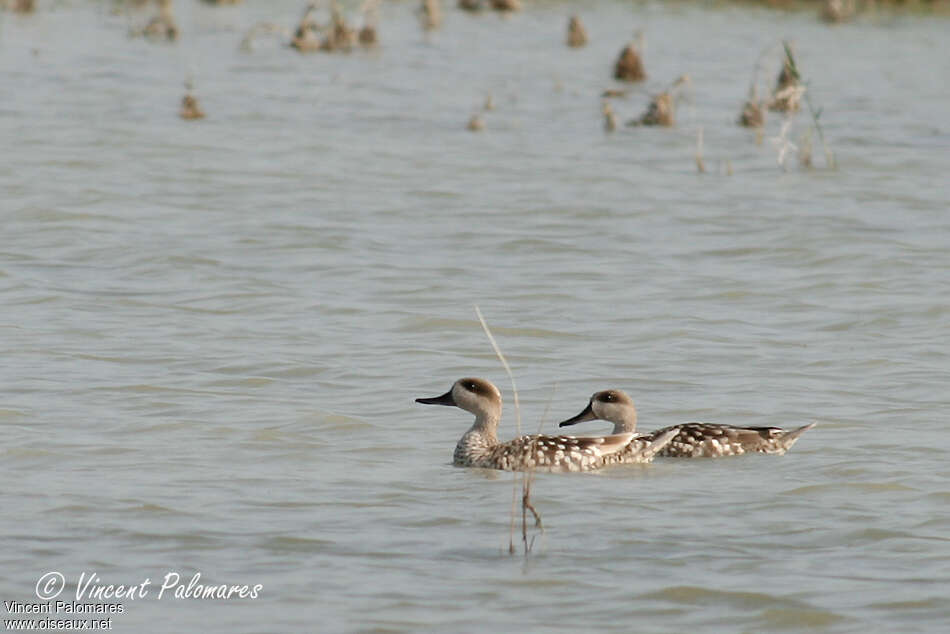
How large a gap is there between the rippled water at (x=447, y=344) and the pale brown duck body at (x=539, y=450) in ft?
0.34

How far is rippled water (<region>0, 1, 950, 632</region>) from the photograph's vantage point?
719 cm

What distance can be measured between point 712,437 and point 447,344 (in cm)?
302

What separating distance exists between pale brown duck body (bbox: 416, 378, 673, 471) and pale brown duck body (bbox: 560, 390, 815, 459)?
11cm

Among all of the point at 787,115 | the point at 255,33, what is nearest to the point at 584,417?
the point at 787,115

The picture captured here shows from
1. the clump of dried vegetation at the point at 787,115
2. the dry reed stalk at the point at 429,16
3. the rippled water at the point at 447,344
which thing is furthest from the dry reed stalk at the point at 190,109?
the dry reed stalk at the point at 429,16

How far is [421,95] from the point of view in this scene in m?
24.1

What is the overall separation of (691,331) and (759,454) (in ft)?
9.56

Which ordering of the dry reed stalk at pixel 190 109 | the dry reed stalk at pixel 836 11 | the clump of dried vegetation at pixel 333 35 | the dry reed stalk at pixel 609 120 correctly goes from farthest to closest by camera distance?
the dry reed stalk at pixel 836 11
the clump of dried vegetation at pixel 333 35
the dry reed stalk at pixel 609 120
the dry reed stalk at pixel 190 109

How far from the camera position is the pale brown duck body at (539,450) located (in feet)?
29.1

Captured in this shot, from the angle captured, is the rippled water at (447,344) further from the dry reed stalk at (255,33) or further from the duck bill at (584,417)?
the dry reed stalk at (255,33)

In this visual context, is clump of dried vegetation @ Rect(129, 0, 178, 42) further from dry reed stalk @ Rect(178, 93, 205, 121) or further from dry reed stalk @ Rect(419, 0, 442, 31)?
dry reed stalk @ Rect(178, 93, 205, 121)

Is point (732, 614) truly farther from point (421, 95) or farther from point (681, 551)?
point (421, 95)

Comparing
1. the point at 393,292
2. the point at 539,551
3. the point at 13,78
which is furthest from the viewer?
the point at 13,78

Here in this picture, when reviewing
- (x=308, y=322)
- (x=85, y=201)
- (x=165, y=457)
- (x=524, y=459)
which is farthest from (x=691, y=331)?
(x=85, y=201)
